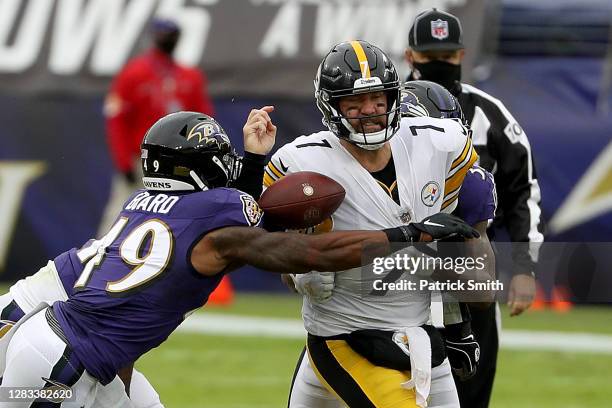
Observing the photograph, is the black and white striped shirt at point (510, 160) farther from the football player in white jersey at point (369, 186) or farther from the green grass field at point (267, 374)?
the green grass field at point (267, 374)

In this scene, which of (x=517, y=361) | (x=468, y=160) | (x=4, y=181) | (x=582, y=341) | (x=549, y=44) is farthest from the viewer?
(x=549, y=44)

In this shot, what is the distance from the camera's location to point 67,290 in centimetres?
495

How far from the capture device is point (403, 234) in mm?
4426

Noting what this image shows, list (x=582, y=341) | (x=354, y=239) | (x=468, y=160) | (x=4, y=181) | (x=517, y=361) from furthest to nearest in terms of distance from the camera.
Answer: (x=4, y=181)
(x=582, y=341)
(x=517, y=361)
(x=468, y=160)
(x=354, y=239)

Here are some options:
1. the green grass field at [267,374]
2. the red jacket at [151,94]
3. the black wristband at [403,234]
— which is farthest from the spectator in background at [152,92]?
the black wristband at [403,234]

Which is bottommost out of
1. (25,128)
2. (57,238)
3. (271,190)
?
(57,238)

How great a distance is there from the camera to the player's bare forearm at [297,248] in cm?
445

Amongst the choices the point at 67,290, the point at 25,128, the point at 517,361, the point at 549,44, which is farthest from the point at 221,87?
the point at 67,290

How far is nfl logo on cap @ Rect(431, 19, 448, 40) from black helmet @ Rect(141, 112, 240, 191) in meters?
1.56

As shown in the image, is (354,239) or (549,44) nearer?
(354,239)

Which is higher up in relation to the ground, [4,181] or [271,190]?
[271,190]

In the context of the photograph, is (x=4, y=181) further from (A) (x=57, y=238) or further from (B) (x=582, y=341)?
(B) (x=582, y=341)

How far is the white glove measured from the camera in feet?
15.4

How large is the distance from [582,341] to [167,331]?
5.92m
